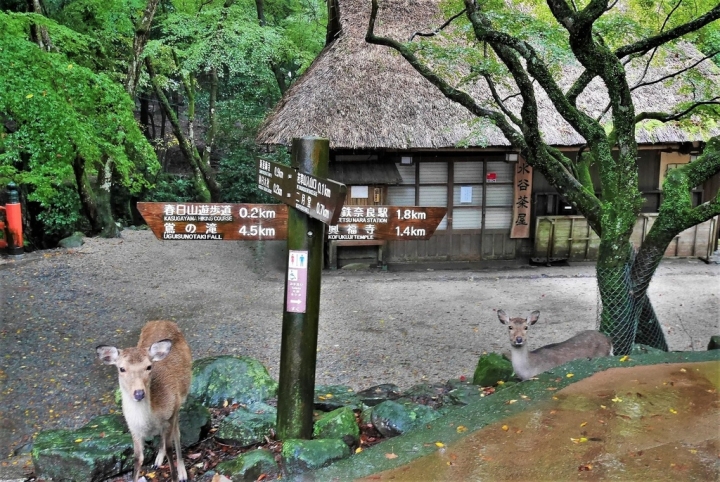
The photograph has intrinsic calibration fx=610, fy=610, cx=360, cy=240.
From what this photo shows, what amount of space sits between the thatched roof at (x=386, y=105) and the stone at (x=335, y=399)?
594 centimetres

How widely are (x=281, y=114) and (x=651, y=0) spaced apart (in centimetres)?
647

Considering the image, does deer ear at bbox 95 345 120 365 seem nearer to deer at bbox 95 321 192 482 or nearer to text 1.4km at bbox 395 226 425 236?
deer at bbox 95 321 192 482

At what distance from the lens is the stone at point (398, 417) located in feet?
14.5

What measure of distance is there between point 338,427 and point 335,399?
0.88 m

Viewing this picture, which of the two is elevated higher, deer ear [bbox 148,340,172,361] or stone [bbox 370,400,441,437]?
deer ear [bbox 148,340,172,361]

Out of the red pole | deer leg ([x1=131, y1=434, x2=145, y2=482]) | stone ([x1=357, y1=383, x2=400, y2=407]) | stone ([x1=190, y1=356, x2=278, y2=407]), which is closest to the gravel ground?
the red pole

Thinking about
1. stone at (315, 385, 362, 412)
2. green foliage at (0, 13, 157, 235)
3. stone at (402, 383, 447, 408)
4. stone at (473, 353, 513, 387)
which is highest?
green foliage at (0, 13, 157, 235)

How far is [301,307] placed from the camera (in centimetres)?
411

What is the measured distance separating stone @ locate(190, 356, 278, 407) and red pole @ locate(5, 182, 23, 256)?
28.5 ft

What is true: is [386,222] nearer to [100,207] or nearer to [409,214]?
[409,214]

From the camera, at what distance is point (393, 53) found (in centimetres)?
1238

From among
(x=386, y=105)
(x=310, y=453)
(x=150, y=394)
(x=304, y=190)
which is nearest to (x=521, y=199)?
(x=386, y=105)

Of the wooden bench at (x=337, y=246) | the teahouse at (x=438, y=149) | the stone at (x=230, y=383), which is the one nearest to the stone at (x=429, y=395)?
the stone at (x=230, y=383)

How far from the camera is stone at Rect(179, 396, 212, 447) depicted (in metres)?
4.37
